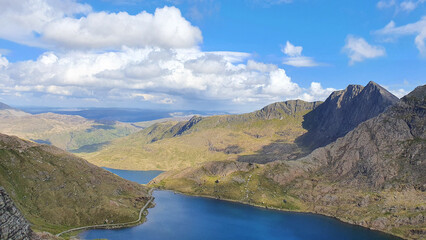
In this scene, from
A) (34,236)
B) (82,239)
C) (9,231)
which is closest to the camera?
(9,231)

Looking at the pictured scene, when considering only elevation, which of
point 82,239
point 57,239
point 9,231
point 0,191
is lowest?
point 82,239

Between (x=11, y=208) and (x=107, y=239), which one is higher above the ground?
(x=11, y=208)

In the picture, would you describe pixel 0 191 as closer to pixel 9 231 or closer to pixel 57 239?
pixel 9 231

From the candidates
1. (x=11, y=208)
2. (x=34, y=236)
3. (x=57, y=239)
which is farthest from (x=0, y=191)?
(x=57, y=239)

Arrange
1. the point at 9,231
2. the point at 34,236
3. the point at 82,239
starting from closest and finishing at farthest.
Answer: the point at 9,231 → the point at 34,236 → the point at 82,239

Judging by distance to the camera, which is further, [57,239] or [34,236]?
[57,239]

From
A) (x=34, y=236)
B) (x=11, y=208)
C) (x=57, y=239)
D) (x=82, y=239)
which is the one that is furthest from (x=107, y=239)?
(x=11, y=208)

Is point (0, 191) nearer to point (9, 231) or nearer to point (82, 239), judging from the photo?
point (9, 231)
